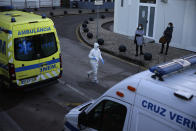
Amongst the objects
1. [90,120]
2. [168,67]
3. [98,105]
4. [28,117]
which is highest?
[168,67]

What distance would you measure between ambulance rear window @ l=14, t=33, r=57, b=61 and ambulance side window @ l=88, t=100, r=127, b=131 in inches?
184

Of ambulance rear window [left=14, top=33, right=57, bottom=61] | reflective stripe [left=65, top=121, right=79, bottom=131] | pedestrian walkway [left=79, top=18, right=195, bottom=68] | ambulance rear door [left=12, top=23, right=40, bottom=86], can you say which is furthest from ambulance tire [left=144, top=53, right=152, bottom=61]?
reflective stripe [left=65, top=121, right=79, bottom=131]

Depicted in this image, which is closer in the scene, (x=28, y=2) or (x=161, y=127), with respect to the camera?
(x=161, y=127)

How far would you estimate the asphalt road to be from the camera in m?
7.99

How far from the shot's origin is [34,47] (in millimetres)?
9055

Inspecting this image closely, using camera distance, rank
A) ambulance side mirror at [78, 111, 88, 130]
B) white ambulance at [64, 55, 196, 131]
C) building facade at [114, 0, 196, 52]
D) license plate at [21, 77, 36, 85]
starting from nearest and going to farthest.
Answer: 1. white ambulance at [64, 55, 196, 131]
2. ambulance side mirror at [78, 111, 88, 130]
3. license plate at [21, 77, 36, 85]
4. building facade at [114, 0, 196, 52]

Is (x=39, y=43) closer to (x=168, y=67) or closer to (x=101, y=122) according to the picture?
(x=101, y=122)

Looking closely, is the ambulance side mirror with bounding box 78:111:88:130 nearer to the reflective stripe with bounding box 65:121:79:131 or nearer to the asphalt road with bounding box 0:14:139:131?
the reflective stripe with bounding box 65:121:79:131

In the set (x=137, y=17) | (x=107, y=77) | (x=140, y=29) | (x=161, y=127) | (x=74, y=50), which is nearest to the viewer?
(x=161, y=127)

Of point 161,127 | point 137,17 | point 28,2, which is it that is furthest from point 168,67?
point 28,2

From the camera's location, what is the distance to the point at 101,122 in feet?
15.7

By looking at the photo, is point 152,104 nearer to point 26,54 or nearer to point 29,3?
point 26,54

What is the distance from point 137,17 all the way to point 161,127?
641 inches

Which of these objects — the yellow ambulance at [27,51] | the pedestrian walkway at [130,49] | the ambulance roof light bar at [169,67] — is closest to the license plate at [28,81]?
the yellow ambulance at [27,51]
